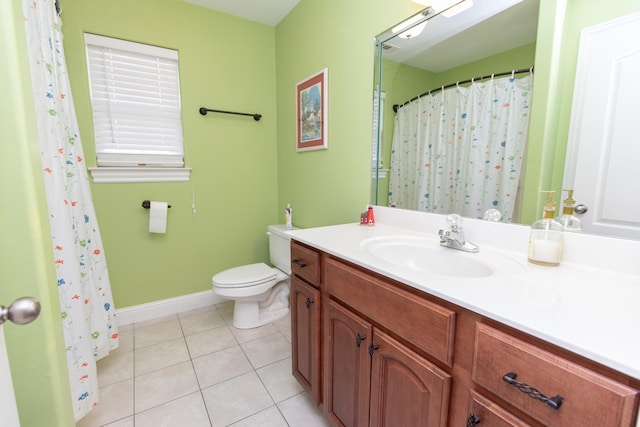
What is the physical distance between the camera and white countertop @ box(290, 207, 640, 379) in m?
0.50

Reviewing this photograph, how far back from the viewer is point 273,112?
2.56m

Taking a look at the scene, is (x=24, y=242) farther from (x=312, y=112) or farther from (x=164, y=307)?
(x=164, y=307)

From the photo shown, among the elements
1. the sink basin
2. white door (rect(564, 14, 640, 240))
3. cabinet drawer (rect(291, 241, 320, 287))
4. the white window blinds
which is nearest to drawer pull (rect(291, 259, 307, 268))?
cabinet drawer (rect(291, 241, 320, 287))

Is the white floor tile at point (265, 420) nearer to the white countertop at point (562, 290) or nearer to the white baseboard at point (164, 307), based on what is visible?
the white countertop at point (562, 290)

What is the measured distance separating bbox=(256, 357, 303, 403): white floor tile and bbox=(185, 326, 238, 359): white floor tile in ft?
1.23

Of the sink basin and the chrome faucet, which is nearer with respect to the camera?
the sink basin

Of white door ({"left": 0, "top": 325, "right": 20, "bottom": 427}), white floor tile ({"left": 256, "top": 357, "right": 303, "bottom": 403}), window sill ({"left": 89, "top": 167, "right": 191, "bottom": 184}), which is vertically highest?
window sill ({"left": 89, "top": 167, "right": 191, "bottom": 184})

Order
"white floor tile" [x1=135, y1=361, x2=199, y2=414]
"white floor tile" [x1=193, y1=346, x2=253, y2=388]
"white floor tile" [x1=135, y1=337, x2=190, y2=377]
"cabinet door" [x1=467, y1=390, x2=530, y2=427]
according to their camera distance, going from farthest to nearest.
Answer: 1. "white floor tile" [x1=135, y1=337, x2=190, y2=377]
2. "white floor tile" [x1=193, y1=346, x2=253, y2=388]
3. "white floor tile" [x1=135, y1=361, x2=199, y2=414]
4. "cabinet door" [x1=467, y1=390, x2=530, y2=427]

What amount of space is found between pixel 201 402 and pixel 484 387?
137 cm

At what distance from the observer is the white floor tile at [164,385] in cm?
146

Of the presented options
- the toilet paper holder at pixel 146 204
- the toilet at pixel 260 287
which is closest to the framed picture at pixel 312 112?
the toilet at pixel 260 287

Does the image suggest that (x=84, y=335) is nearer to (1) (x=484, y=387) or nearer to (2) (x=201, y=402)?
(2) (x=201, y=402)

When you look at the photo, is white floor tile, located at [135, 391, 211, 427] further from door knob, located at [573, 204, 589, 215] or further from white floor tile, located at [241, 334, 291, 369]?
door knob, located at [573, 204, 589, 215]

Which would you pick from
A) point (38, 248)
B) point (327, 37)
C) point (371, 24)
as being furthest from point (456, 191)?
point (38, 248)
